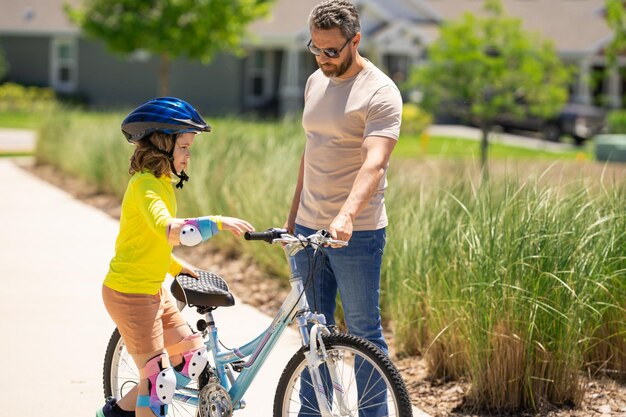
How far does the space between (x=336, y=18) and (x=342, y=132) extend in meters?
0.48

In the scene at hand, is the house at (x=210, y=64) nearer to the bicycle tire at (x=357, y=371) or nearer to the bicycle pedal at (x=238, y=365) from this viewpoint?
the bicycle pedal at (x=238, y=365)

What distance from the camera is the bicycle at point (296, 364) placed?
408 centimetres

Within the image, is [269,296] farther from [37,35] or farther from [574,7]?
[574,7]

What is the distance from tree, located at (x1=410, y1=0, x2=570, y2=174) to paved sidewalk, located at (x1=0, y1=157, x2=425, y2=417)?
11.5m

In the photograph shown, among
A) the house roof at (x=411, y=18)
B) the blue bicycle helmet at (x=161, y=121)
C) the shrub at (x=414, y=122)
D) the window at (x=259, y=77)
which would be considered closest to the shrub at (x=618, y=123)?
the shrub at (x=414, y=122)

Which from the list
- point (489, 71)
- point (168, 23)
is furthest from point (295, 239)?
point (168, 23)

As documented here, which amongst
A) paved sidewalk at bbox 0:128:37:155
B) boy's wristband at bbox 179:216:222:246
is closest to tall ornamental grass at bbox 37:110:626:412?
boy's wristband at bbox 179:216:222:246

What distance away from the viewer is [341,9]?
4418mm

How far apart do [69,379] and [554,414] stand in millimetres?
2719

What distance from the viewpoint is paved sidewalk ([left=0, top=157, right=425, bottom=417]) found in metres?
5.79

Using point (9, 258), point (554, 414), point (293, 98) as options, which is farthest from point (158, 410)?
point (293, 98)

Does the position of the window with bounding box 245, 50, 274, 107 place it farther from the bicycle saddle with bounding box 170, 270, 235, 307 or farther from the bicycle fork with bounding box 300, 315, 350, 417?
the bicycle fork with bounding box 300, 315, 350, 417

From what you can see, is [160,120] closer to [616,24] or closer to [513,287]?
[513,287]

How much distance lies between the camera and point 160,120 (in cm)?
424
